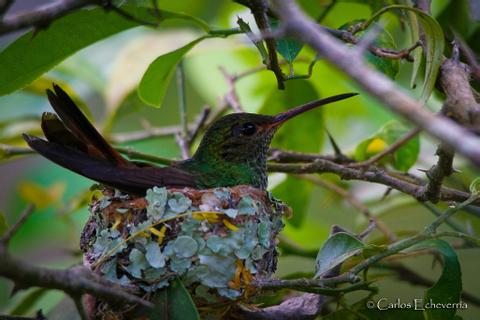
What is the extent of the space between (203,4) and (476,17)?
3062mm

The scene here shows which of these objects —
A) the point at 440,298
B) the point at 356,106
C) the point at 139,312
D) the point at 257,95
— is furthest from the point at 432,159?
the point at 139,312

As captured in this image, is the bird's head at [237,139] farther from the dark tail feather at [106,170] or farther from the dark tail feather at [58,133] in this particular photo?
the dark tail feather at [58,133]

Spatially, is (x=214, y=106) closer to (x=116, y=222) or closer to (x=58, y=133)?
(x=58, y=133)

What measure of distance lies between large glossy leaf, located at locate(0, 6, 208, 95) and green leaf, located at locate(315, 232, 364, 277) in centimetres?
91

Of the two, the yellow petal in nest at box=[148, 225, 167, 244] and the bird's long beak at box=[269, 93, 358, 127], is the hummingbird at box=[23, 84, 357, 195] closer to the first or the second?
the bird's long beak at box=[269, 93, 358, 127]

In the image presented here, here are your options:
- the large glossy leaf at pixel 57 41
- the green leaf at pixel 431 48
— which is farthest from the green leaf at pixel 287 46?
the green leaf at pixel 431 48

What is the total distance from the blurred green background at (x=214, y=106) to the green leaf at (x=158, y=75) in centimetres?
63

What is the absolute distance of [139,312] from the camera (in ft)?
7.97

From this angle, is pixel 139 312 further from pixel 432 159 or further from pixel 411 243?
pixel 432 159

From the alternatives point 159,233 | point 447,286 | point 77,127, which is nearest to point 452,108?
point 447,286

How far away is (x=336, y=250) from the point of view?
90.4 inches

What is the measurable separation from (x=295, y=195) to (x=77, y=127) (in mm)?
1215

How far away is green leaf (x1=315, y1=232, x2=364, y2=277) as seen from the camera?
2.25 metres

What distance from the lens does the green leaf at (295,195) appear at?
3.54m
